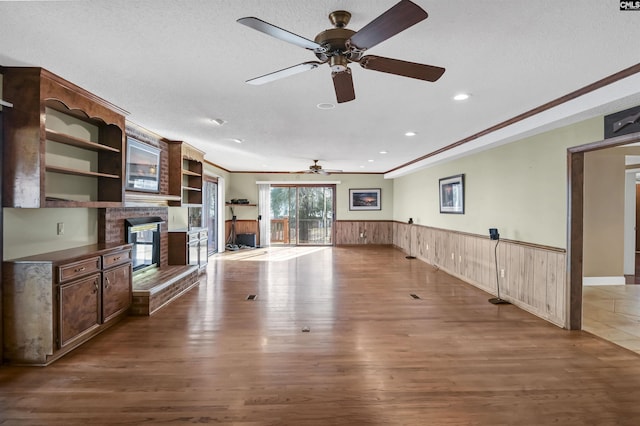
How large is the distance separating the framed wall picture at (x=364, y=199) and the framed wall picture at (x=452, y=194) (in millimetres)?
3958

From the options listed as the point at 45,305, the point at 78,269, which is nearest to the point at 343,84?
the point at 78,269

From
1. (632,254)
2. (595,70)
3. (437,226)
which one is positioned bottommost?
(632,254)

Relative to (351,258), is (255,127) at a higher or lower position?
higher

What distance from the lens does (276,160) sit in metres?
7.89

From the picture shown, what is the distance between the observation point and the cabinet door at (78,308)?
2887 mm

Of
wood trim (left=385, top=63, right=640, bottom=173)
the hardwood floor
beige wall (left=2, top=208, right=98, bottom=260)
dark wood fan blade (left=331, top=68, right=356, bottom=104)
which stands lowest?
the hardwood floor

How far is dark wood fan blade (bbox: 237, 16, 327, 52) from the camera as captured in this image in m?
1.52

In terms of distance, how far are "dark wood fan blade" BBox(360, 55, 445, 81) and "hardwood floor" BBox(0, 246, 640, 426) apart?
7.51 ft

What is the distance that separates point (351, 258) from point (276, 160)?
3198mm

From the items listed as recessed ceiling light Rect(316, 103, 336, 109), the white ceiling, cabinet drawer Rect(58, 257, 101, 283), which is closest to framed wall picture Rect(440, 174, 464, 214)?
the white ceiling

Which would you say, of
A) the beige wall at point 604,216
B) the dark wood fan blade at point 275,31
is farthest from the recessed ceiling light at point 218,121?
the beige wall at point 604,216

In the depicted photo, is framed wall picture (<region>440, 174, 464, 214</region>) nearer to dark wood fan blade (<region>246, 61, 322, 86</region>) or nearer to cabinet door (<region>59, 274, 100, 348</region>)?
dark wood fan blade (<region>246, 61, 322, 86</region>)

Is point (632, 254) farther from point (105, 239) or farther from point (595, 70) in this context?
point (105, 239)

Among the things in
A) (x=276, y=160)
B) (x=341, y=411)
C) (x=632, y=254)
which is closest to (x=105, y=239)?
(x=341, y=411)
